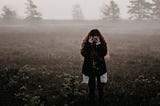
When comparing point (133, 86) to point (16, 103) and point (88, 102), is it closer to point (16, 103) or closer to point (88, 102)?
point (88, 102)

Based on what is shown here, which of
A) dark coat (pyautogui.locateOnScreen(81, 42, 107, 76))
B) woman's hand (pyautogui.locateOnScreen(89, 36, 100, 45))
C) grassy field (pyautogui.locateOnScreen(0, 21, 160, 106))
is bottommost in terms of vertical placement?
grassy field (pyautogui.locateOnScreen(0, 21, 160, 106))

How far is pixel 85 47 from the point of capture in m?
9.90

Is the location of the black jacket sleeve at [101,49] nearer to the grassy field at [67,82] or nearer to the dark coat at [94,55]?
the dark coat at [94,55]

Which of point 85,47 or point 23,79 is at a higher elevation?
point 85,47

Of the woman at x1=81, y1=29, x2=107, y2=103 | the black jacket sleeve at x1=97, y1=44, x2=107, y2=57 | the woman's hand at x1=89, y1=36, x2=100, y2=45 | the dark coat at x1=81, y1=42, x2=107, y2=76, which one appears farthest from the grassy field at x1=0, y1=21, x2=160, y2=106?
the woman's hand at x1=89, y1=36, x2=100, y2=45

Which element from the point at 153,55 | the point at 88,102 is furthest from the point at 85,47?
the point at 153,55

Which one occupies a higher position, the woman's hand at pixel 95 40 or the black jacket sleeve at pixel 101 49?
the woman's hand at pixel 95 40

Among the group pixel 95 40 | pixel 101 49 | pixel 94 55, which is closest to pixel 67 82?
pixel 94 55

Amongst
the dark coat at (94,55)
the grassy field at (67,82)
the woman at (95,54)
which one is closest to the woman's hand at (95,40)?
the woman at (95,54)

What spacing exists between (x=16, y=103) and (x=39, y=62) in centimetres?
689

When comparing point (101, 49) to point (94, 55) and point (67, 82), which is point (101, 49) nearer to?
point (94, 55)

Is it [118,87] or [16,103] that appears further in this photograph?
[118,87]

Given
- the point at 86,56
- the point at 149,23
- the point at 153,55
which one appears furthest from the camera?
the point at 149,23

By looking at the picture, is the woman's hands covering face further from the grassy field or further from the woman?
the grassy field
